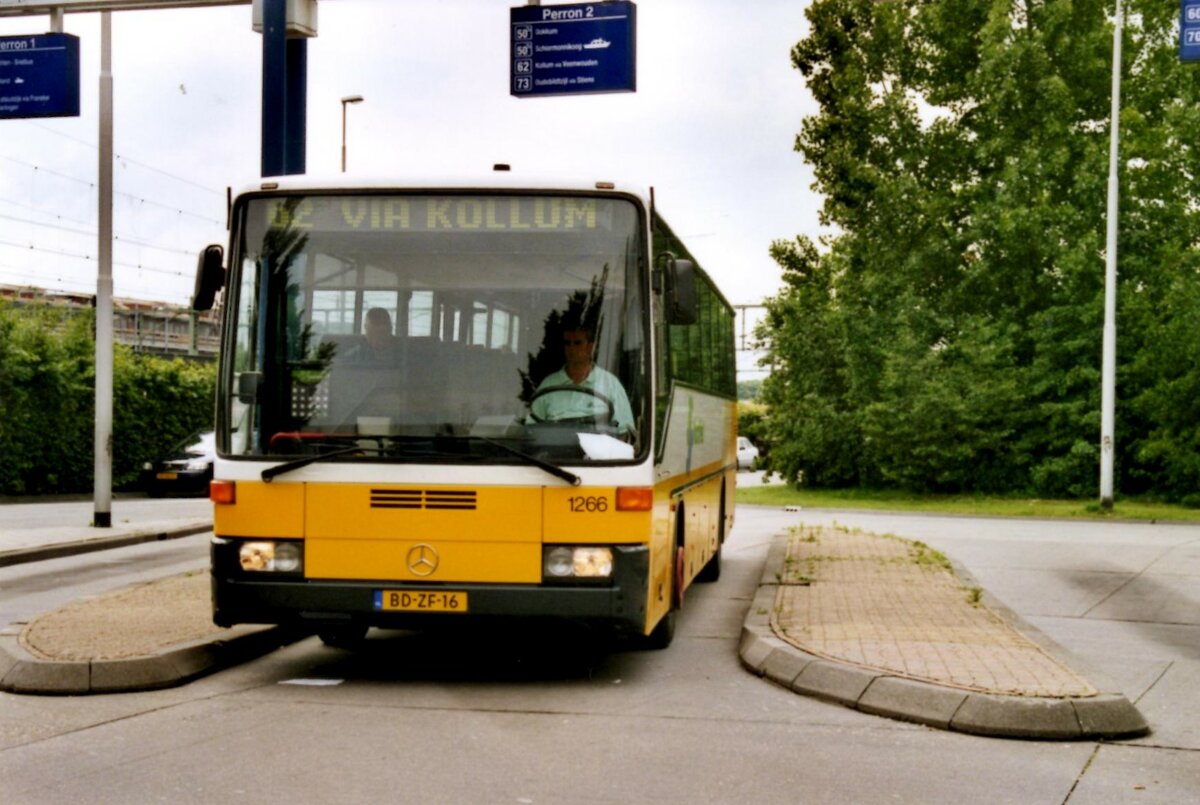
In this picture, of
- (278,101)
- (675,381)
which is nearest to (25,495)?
(278,101)

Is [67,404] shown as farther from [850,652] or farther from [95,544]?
[850,652]

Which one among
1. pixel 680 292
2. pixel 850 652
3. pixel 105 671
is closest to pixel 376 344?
pixel 680 292

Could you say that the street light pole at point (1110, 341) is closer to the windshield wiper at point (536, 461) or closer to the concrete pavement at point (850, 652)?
the concrete pavement at point (850, 652)

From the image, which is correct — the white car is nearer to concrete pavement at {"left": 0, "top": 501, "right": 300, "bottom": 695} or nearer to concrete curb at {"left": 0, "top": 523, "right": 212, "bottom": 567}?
concrete curb at {"left": 0, "top": 523, "right": 212, "bottom": 567}

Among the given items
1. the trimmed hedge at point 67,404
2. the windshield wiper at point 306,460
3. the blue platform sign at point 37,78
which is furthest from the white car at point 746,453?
the windshield wiper at point 306,460

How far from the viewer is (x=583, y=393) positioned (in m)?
8.43

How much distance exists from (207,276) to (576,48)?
333 inches

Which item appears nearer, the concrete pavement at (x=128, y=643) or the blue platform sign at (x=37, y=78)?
the concrete pavement at (x=128, y=643)

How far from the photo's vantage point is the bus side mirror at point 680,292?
870 centimetres

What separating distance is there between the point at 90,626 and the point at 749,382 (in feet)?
266

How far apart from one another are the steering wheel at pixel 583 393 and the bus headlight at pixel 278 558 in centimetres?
154

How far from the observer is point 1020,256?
35594 mm

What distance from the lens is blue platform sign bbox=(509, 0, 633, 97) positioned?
53.2 ft

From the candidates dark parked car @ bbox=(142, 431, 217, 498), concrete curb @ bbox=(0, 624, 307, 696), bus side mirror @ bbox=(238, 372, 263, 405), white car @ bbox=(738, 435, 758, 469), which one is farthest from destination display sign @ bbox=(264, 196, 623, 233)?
white car @ bbox=(738, 435, 758, 469)
